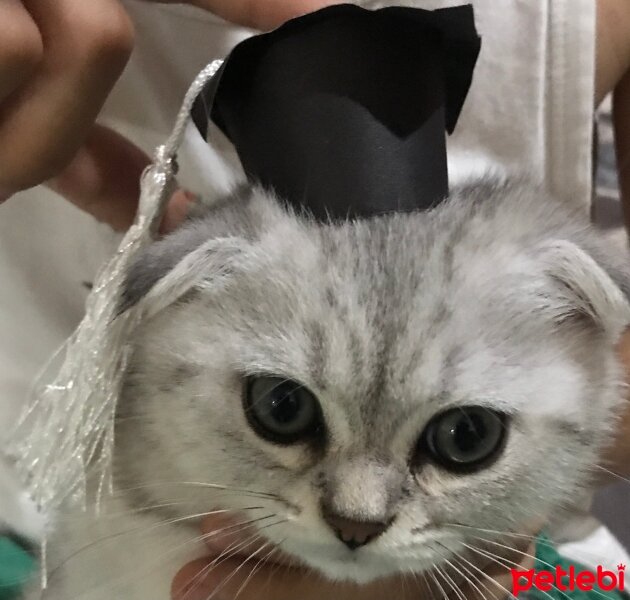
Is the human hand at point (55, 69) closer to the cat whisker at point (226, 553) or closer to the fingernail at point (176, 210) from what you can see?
the fingernail at point (176, 210)

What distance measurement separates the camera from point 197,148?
35.3 inches

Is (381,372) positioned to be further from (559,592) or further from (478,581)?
(559,592)

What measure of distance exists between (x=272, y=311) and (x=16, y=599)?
1.88 feet

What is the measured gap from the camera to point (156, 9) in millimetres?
832

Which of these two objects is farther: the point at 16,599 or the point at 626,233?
the point at 626,233

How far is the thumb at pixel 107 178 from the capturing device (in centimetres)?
84

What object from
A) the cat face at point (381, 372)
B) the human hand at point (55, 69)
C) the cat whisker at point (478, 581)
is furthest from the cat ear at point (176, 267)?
the cat whisker at point (478, 581)

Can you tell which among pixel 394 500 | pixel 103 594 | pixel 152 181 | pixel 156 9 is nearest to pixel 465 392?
pixel 394 500

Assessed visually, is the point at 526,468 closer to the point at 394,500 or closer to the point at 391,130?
the point at 394,500

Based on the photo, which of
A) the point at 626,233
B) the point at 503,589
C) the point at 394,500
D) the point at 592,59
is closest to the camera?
the point at 394,500

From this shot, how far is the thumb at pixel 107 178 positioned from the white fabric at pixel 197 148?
6cm

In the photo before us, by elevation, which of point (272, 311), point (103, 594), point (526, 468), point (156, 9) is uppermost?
point (156, 9)

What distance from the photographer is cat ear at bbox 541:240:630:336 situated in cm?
53

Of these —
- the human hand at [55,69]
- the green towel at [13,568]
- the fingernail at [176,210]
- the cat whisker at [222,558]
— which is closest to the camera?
the human hand at [55,69]
